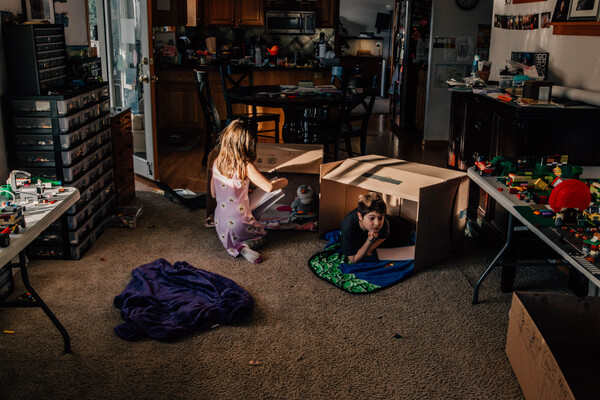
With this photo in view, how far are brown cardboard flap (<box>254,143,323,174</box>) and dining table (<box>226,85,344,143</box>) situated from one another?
102cm

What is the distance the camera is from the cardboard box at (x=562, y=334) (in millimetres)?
2246

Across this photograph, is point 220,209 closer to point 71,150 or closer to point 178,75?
point 71,150

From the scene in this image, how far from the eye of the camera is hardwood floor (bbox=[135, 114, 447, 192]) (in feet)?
17.6

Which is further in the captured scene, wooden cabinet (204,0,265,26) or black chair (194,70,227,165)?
wooden cabinet (204,0,265,26)

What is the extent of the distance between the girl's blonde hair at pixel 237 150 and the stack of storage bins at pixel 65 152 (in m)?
0.87

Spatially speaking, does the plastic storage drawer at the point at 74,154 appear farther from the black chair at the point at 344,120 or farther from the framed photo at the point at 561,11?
the framed photo at the point at 561,11

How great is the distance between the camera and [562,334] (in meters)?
2.37

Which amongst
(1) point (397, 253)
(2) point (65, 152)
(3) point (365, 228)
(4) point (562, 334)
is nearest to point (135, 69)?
(2) point (65, 152)

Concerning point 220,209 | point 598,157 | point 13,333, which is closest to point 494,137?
point 598,157

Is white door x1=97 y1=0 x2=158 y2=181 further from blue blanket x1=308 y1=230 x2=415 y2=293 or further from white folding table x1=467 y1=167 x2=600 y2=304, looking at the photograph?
white folding table x1=467 y1=167 x2=600 y2=304

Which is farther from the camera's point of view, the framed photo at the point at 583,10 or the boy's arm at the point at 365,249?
the boy's arm at the point at 365,249

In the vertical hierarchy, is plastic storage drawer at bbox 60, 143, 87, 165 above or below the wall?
below

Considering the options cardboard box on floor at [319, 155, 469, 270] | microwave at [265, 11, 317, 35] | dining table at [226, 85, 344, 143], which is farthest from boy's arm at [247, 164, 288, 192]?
microwave at [265, 11, 317, 35]

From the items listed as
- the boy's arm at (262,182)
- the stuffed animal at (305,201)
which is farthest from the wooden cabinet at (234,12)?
the boy's arm at (262,182)
